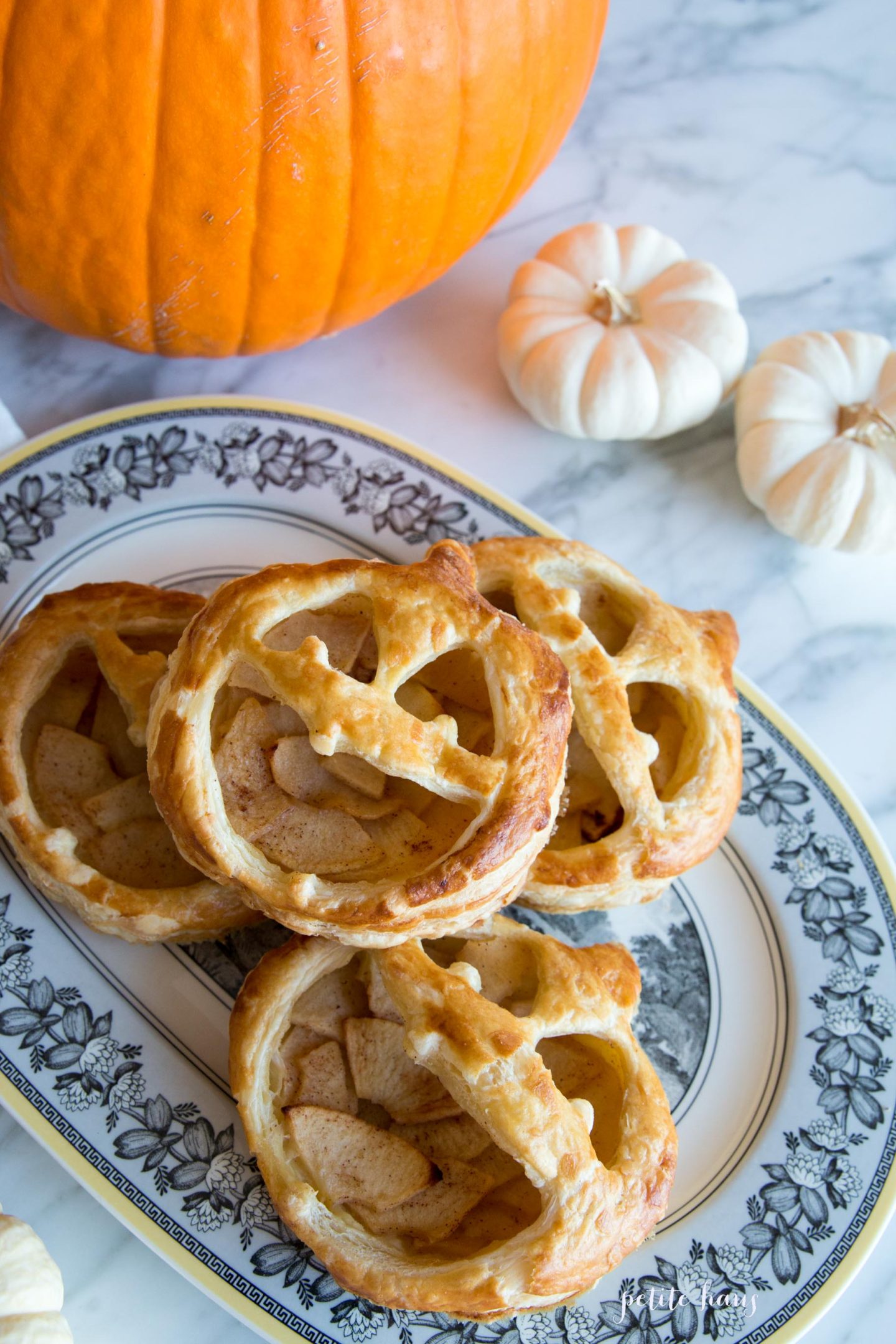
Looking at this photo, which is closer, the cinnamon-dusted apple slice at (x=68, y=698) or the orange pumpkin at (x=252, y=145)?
the orange pumpkin at (x=252, y=145)

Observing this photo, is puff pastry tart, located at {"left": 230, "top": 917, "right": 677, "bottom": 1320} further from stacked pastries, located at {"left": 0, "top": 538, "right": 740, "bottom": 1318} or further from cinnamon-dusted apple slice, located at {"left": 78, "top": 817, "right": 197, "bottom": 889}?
cinnamon-dusted apple slice, located at {"left": 78, "top": 817, "right": 197, "bottom": 889}

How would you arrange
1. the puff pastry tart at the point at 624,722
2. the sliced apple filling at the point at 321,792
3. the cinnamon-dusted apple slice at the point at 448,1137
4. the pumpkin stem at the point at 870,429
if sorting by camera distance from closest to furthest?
the sliced apple filling at the point at 321,792 → the cinnamon-dusted apple slice at the point at 448,1137 → the puff pastry tart at the point at 624,722 → the pumpkin stem at the point at 870,429

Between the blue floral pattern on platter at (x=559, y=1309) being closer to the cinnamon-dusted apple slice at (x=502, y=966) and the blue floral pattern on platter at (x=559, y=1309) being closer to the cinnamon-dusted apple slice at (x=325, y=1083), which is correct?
the cinnamon-dusted apple slice at (x=325, y=1083)

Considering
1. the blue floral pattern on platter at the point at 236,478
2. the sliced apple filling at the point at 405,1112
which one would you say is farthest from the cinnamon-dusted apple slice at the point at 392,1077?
the blue floral pattern on platter at the point at 236,478

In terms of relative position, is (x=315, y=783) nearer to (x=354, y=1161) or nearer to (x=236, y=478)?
(x=354, y=1161)

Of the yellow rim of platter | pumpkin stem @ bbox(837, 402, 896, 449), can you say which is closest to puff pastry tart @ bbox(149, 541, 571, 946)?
the yellow rim of platter

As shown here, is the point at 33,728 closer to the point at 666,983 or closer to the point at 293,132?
the point at 293,132

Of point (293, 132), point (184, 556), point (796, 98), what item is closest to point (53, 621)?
point (184, 556)

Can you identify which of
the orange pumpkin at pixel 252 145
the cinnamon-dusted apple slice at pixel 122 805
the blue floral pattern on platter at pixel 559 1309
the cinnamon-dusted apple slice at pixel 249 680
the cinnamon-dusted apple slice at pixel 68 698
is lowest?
the blue floral pattern on platter at pixel 559 1309
